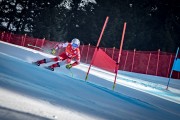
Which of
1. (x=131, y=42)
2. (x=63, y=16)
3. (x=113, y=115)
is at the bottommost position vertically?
(x=113, y=115)

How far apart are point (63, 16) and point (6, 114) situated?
47.1 m

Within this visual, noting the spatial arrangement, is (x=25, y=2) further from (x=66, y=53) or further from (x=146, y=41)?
(x=66, y=53)

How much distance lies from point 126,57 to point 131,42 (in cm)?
1411

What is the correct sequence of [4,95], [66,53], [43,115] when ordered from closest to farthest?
[43,115] < [4,95] < [66,53]

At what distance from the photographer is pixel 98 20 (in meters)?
45.1

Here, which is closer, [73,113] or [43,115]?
[43,115]

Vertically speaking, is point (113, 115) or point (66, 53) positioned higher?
point (66, 53)

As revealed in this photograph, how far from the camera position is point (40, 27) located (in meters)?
46.2

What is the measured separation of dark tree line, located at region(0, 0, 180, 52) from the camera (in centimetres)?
3872

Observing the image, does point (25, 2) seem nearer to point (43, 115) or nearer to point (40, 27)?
point (40, 27)

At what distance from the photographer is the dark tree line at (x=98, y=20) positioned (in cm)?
3872

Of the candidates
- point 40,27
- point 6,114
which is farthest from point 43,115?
point 40,27

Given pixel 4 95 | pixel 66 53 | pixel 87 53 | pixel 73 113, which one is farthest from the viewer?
pixel 87 53

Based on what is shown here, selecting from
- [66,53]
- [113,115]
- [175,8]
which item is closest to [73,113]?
[113,115]
